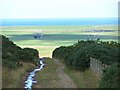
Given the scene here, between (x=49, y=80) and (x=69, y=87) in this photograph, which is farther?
(x=49, y=80)

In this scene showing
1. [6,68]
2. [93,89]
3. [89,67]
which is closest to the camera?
[93,89]

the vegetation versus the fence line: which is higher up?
the vegetation

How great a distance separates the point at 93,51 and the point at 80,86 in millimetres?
10924

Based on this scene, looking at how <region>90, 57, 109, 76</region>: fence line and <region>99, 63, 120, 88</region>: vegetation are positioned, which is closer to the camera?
<region>99, 63, 120, 88</region>: vegetation

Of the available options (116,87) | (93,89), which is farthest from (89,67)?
(116,87)

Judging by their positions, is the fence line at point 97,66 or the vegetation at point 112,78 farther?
the fence line at point 97,66

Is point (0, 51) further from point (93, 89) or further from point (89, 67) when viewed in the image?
point (93, 89)

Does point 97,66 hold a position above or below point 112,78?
below

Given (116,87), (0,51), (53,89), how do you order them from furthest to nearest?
(0,51)
(53,89)
(116,87)

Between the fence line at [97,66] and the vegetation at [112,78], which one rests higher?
the vegetation at [112,78]

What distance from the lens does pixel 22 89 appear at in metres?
24.2

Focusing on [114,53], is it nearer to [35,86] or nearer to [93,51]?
[93,51]

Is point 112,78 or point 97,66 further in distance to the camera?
point 97,66

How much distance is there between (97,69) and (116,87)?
1094 cm
